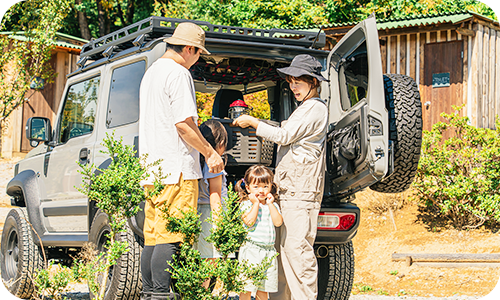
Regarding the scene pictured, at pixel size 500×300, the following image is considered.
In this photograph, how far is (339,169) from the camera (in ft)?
13.0

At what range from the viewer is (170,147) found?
3.08 meters

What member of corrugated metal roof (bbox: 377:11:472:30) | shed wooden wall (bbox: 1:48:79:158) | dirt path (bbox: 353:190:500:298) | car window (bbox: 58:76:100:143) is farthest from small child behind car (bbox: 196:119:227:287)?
shed wooden wall (bbox: 1:48:79:158)

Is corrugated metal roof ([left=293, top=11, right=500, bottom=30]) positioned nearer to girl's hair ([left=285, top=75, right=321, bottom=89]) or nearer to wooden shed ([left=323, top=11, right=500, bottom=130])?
wooden shed ([left=323, top=11, right=500, bottom=130])

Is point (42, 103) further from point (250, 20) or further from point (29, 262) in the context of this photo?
point (29, 262)

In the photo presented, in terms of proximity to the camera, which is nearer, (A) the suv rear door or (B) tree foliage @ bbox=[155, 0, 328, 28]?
(A) the suv rear door

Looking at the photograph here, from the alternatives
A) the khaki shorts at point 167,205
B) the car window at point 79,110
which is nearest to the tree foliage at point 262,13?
the car window at point 79,110

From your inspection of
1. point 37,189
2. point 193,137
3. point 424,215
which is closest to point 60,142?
point 37,189

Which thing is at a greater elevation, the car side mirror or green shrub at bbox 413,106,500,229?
the car side mirror

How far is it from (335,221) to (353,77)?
126cm

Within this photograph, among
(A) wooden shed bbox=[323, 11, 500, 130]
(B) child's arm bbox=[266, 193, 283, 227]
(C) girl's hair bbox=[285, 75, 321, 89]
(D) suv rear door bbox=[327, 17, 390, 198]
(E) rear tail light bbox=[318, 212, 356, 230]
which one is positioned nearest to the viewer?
(D) suv rear door bbox=[327, 17, 390, 198]

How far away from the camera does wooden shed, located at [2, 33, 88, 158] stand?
16078 millimetres

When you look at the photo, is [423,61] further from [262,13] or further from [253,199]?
[253,199]

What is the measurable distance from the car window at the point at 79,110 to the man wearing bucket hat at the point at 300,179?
182cm

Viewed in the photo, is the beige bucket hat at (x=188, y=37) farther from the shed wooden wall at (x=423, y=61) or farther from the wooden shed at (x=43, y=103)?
the wooden shed at (x=43, y=103)
